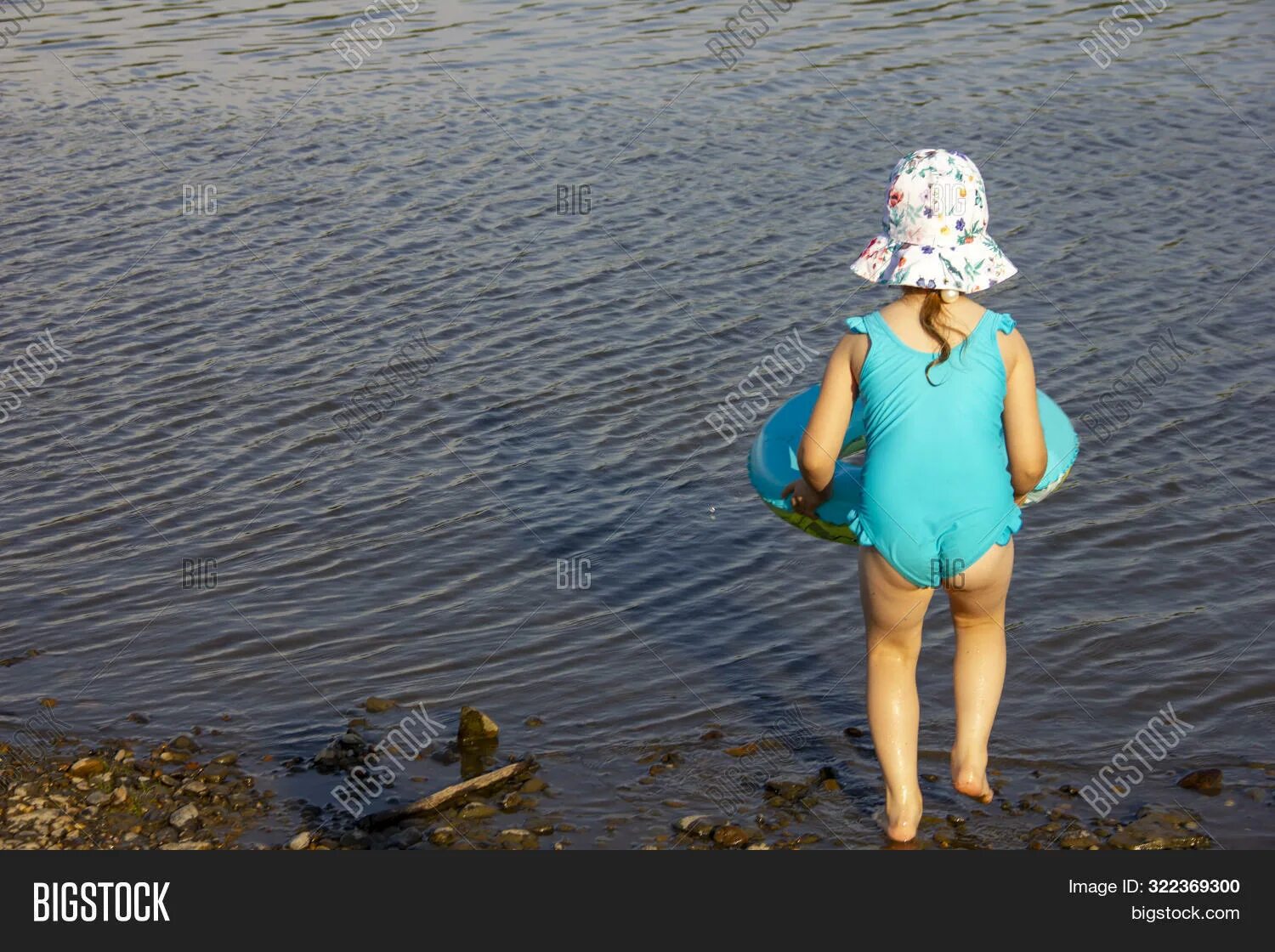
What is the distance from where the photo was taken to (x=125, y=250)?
38.0 feet

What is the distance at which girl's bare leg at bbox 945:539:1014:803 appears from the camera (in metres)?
4.62

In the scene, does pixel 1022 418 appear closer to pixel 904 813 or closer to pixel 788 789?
pixel 904 813

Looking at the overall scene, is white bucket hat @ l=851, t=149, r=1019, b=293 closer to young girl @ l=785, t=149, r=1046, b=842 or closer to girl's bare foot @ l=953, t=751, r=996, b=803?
young girl @ l=785, t=149, r=1046, b=842

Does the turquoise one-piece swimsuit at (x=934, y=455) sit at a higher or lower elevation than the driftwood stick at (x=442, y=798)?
higher

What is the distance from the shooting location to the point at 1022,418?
438cm

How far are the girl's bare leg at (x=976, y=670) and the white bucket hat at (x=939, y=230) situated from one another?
0.88 m

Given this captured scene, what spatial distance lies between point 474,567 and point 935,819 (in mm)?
2891

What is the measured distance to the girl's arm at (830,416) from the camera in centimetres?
435

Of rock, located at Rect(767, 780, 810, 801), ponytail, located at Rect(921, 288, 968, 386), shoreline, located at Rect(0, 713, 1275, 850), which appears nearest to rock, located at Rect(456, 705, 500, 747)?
shoreline, located at Rect(0, 713, 1275, 850)

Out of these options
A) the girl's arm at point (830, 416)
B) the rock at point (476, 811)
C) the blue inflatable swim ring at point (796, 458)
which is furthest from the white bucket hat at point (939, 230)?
the rock at point (476, 811)

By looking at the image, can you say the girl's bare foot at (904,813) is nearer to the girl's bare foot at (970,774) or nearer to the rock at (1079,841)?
the girl's bare foot at (970,774)

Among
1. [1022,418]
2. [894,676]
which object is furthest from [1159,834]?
[1022,418]

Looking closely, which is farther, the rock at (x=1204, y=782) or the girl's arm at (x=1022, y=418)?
the rock at (x=1204, y=782)

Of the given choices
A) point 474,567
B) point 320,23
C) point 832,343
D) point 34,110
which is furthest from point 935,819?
point 320,23
